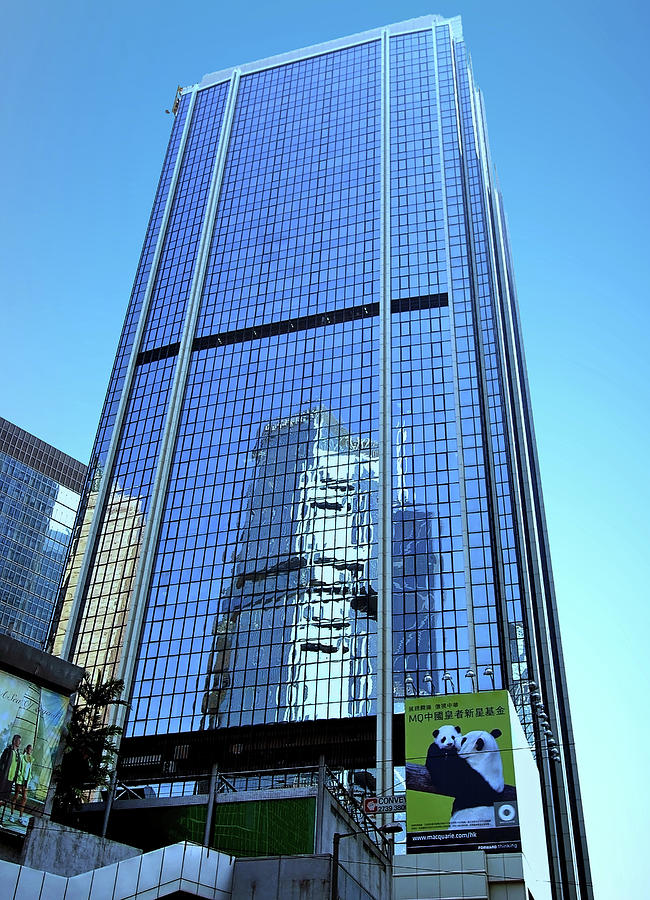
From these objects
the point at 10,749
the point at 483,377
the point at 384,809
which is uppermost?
the point at 483,377

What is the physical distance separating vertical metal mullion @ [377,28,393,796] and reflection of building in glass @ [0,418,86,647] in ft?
198

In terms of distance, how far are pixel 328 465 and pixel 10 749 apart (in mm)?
69668

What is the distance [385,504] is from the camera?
103 metres

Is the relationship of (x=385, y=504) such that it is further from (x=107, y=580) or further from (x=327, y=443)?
(x=107, y=580)

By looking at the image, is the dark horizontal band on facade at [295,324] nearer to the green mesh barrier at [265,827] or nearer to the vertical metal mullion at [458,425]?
the vertical metal mullion at [458,425]

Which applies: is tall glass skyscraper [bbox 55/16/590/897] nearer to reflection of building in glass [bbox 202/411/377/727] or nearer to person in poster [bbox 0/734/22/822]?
reflection of building in glass [bbox 202/411/377/727]

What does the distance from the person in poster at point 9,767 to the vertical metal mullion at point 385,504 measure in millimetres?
49216

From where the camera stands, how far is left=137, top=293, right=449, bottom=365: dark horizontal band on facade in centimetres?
11788

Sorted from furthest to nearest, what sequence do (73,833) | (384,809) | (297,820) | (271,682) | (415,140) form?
(415,140) → (271,682) → (384,809) → (297,820) → (73,833)

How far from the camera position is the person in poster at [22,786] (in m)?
39.4

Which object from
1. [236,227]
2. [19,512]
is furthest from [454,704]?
[19,512]

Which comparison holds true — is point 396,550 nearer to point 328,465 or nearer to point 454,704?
point 328,465

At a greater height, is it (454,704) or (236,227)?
(236,227)

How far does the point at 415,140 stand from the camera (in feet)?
436
